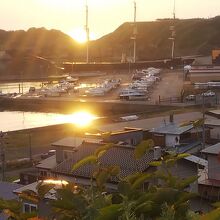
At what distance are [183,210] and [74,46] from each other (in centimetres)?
4296

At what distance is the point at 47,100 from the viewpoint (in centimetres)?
1577

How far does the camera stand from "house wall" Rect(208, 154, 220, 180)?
3.73m

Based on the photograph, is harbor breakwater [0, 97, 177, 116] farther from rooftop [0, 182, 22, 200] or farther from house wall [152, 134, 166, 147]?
rooftop [0, 182, 22, 200]

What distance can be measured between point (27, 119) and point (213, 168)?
10206 millimetres

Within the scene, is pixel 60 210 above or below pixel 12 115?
above

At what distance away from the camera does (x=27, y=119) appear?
44.5 feet

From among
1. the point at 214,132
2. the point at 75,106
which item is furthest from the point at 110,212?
the point at 75,106

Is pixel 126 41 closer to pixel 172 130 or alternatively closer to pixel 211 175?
pixel 172 130

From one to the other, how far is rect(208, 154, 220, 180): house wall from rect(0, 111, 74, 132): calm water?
8468mm

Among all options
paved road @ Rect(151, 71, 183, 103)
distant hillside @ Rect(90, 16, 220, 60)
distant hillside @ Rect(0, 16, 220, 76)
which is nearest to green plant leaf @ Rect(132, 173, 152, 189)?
paved road @ Rect(151, 71, 183, 103)

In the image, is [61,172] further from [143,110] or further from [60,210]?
[143,110]

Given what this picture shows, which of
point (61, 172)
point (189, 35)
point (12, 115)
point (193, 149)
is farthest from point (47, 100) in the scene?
point (189, 35)

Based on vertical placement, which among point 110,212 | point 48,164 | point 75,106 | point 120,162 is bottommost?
point 75,106

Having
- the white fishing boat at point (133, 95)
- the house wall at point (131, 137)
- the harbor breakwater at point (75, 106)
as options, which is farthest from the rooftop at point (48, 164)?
the white fishing boat at point (133, 95)
